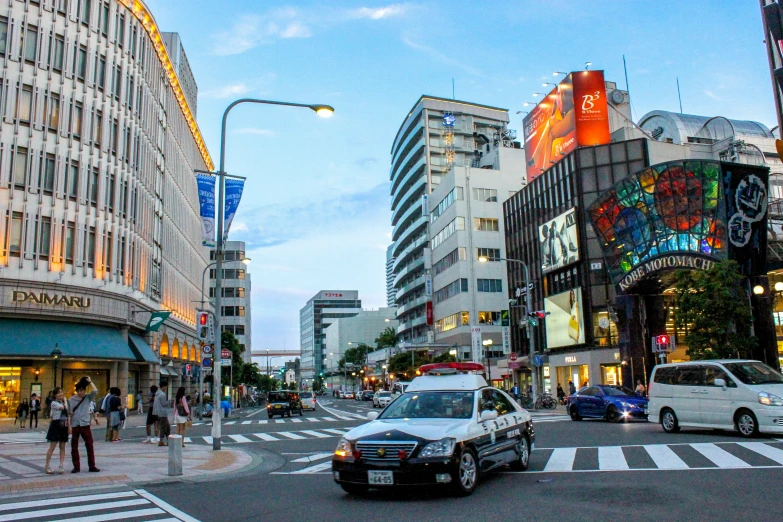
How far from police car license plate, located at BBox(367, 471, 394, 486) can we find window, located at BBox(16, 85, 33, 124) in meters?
33.7

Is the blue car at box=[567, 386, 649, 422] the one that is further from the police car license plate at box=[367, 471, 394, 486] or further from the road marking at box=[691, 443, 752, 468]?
the police car license plate at box=[367, 471, 394, 486]

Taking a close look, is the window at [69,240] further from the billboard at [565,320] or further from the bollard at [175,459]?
the billboard at [565,320]

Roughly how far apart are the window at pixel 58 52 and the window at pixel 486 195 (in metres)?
50.0

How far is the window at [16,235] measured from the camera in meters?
33.4

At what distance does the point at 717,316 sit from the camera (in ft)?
89.7

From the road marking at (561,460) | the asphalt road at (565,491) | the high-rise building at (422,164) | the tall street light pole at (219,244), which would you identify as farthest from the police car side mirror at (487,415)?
the high-rise building at (422,164)

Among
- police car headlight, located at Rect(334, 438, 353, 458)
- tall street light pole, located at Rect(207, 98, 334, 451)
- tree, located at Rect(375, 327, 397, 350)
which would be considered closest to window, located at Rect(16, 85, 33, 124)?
tall street light pole, located at Rect(207, 98, 334, 451)

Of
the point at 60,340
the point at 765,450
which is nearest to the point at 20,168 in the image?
the point at 60,340

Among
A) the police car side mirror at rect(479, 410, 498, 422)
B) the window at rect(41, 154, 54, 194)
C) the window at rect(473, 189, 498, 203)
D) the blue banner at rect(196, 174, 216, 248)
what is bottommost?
the police car side mirror at rect(479, 410, 498, 422)

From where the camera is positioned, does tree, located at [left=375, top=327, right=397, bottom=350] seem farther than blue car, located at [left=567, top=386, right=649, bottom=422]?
Yes

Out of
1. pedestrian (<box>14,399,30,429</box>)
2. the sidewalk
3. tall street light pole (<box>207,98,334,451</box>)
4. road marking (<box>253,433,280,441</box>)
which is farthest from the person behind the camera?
pedestrian (<box>14,399,30,429</box>)

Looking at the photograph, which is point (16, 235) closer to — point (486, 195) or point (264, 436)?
point (264, 436)

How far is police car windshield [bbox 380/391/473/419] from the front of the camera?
10.3 meters

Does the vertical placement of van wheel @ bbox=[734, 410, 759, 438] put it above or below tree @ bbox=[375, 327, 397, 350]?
below
